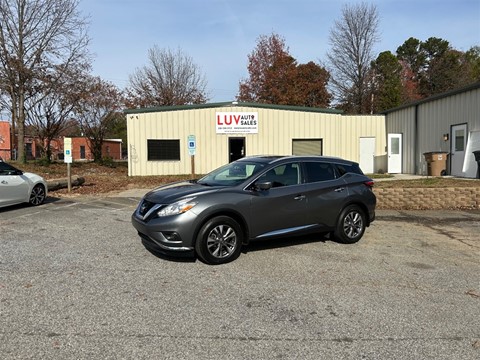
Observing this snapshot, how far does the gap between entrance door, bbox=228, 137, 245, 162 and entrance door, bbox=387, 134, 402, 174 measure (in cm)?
784

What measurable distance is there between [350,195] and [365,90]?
3497 centimetres

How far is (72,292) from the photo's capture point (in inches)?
178

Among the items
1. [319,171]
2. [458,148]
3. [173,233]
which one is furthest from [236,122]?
[173,233]

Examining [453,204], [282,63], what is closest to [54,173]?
[453,204]

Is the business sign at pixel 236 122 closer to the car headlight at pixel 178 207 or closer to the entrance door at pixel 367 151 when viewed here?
the entrance door at pixel 367 151

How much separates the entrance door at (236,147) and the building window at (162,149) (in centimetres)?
273

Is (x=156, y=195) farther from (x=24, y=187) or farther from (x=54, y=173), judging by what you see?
(x=54, y=173)

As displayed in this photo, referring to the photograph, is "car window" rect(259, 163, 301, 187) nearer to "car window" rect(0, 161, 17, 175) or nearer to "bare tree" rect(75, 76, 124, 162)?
"car window" rect(0, 161, 17, 175)

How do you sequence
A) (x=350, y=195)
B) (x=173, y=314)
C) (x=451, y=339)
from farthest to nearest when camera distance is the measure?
(x=350, y=195) < (x=173, y=314) < (x=451, y=339)

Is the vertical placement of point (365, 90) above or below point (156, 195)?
above

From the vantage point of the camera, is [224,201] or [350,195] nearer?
[224,201]

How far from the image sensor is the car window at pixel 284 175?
245 inches

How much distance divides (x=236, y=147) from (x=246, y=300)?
1686 cm

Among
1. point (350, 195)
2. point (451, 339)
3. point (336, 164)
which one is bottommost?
point (451, 339)
